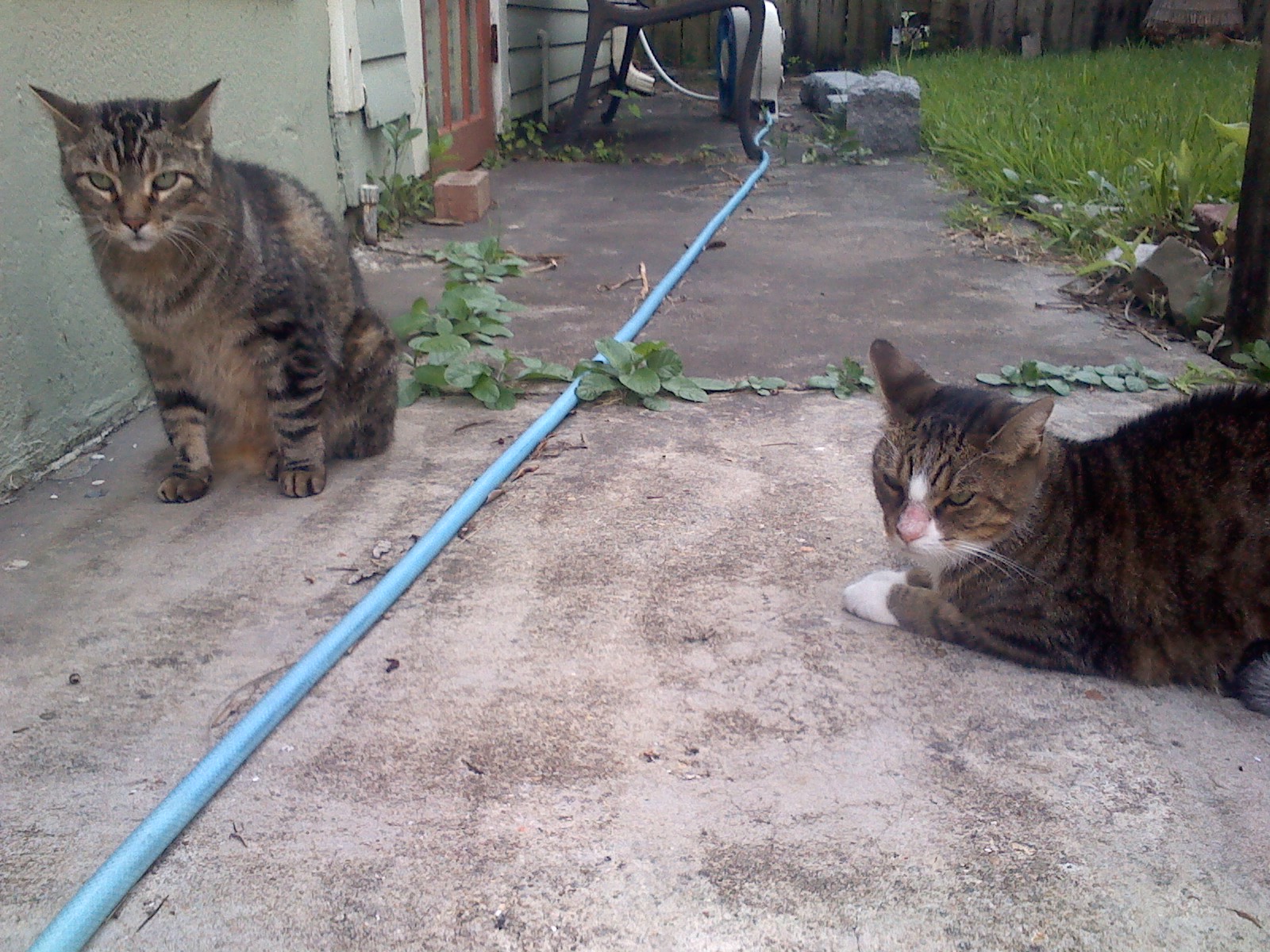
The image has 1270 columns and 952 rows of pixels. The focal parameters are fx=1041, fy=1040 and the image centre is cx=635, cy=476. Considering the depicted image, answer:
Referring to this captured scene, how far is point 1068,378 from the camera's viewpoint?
139 inches

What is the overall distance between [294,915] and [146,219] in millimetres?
1639

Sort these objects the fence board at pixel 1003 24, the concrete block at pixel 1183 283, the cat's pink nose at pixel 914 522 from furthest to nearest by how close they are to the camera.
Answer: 1. the fence board at pixel 1003 24
2. the concrete block at pixel 1183 283
3. the cat's pink nose at pixel 914 522

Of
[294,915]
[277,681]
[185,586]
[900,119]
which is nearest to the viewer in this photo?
[294,915]

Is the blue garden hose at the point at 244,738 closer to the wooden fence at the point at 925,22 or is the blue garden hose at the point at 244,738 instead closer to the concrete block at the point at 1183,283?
the concrete block at the point at 1183,283

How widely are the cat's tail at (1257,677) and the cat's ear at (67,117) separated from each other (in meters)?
2.65

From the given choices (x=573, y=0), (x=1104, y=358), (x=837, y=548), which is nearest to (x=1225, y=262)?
(x=1104, y=358)

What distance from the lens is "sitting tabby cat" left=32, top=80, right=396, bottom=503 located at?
2.37 metres

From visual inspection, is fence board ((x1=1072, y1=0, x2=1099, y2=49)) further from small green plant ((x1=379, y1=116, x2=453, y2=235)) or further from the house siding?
small green plant ((x1=379, y1=116, x2=453, y2=235))

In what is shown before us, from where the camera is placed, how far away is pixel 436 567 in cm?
242

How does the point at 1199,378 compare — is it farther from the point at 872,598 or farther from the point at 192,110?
the point at 192,110

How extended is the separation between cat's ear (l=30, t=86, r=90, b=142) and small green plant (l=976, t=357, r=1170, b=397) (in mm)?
2743

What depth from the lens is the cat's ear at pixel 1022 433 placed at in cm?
194

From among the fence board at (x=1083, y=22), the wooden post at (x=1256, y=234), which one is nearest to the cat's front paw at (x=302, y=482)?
the wooden post at (x=1256, y=234)

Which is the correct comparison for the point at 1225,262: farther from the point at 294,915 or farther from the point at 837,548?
the point at 294,915
